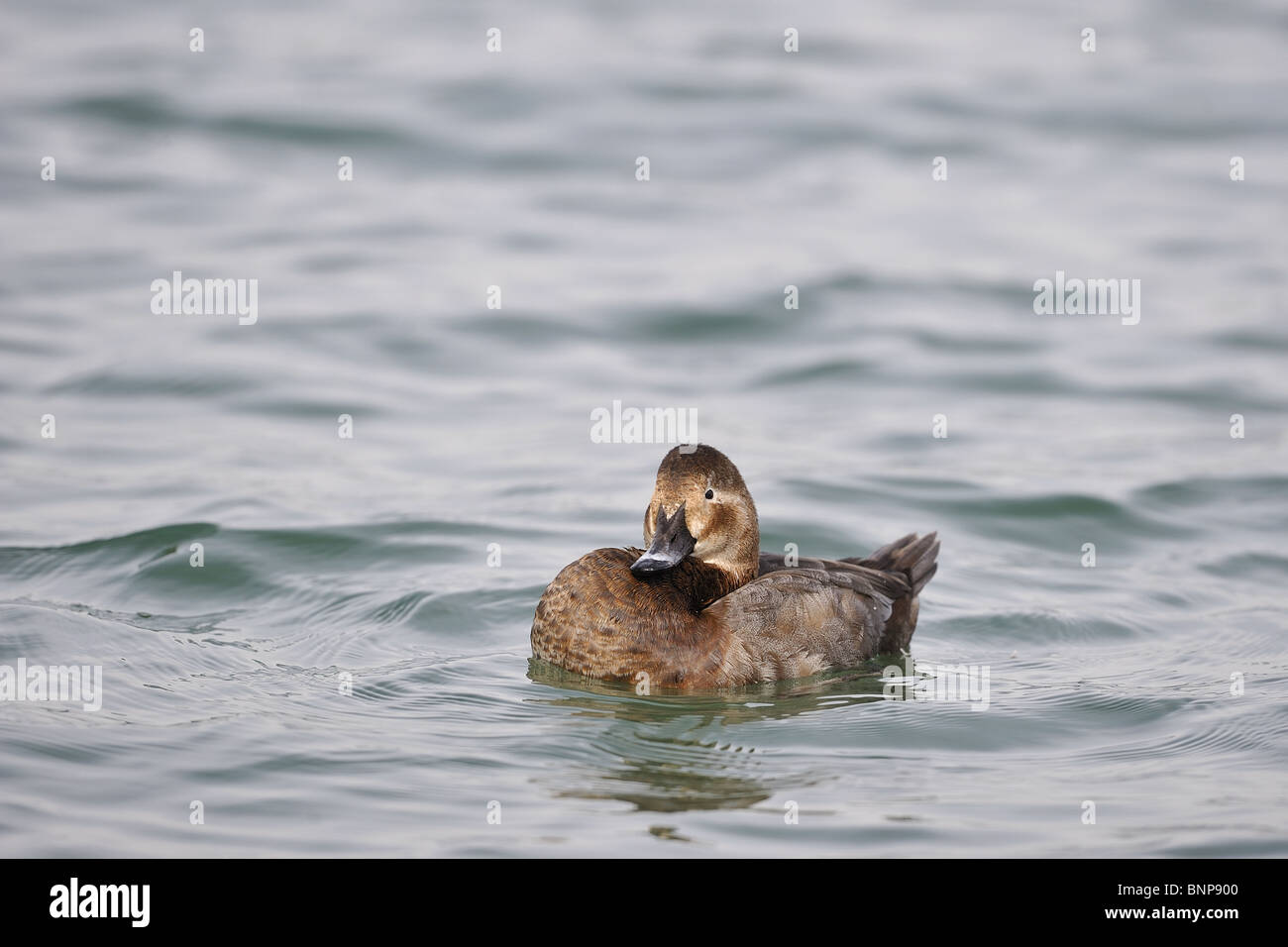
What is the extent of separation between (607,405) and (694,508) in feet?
17.9

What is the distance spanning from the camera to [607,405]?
1327 cm

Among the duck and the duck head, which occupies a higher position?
the duck head

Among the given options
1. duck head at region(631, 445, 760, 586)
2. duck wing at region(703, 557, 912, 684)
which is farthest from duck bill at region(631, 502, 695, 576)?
duck wing at region(703, 557, 912, 684)

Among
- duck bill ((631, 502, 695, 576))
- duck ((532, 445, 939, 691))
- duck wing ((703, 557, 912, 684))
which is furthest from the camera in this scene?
duck wing ((703, 557, 912, 684))

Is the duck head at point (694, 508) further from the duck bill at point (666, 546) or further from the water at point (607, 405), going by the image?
the water at point (607, 405)

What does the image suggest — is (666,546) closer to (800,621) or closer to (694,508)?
(694,508)

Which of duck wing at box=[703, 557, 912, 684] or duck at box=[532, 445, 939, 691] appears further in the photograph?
duck wing at box=[703, 557, 912, 684]

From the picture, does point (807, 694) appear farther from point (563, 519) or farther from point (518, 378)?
point (518, 378)

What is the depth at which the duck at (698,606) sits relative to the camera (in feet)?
25.5

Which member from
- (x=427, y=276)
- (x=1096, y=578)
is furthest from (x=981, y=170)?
(x=1096, y=578)

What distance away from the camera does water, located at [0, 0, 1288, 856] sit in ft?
22.5

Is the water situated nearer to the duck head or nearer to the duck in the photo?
the duck

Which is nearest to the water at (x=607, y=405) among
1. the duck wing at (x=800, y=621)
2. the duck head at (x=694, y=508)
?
the duck wing at (x=800, y=621)
